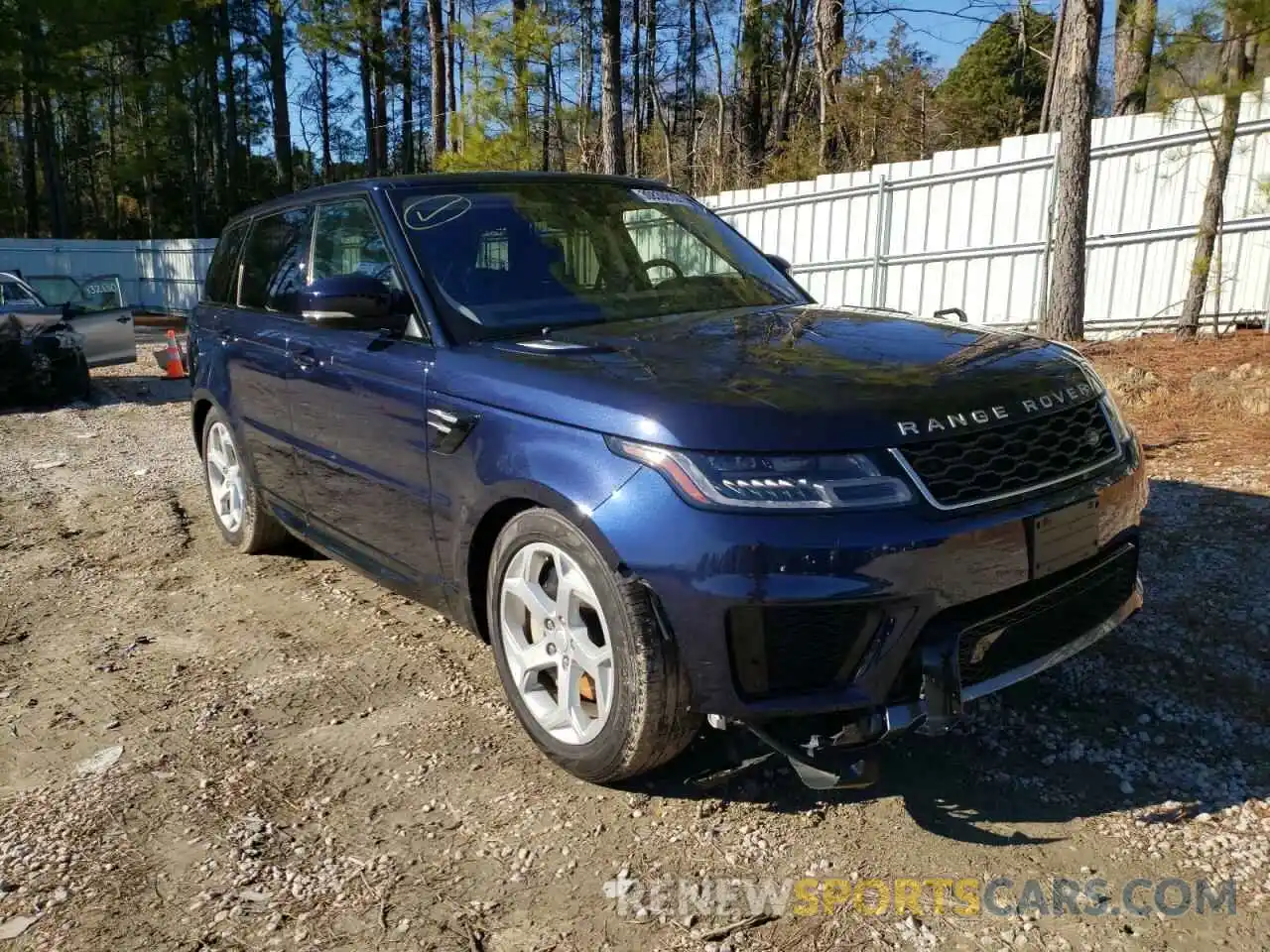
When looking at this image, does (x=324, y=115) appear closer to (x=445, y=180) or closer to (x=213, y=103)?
(x=213, y=103)

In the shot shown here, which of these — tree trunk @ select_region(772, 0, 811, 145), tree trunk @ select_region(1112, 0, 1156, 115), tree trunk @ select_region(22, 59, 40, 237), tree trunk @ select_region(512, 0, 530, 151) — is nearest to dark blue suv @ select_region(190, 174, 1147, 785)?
tree trunk @ select_region(1112, 0, 1156, 115)

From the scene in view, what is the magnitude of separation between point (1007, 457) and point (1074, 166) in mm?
8369

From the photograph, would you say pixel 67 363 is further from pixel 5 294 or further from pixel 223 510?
pixel 223 510

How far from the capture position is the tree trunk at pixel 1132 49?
918 cm

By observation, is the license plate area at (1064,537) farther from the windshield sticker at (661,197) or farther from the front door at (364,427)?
the windshield sticker at (661,197)

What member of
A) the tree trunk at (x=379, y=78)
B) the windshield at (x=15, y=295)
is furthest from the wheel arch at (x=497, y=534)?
the tree trunk at (x=379, y=78)

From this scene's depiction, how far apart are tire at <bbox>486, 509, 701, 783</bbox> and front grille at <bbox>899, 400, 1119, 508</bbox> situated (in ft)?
2.50

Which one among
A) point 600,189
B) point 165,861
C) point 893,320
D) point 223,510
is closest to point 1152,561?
point 893,320

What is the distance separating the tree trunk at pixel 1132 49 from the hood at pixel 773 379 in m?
Result: 7.97

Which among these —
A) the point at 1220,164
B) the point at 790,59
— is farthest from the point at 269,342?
the point at 790,59

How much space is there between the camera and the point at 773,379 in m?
2.49

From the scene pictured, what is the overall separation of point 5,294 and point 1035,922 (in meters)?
12.3

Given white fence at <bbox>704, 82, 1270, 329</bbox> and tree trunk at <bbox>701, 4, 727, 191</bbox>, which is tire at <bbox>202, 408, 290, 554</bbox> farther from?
tree trunk at <bbox>701, 4, 727, 191</bbox>

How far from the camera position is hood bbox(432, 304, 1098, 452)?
91.0 inches
